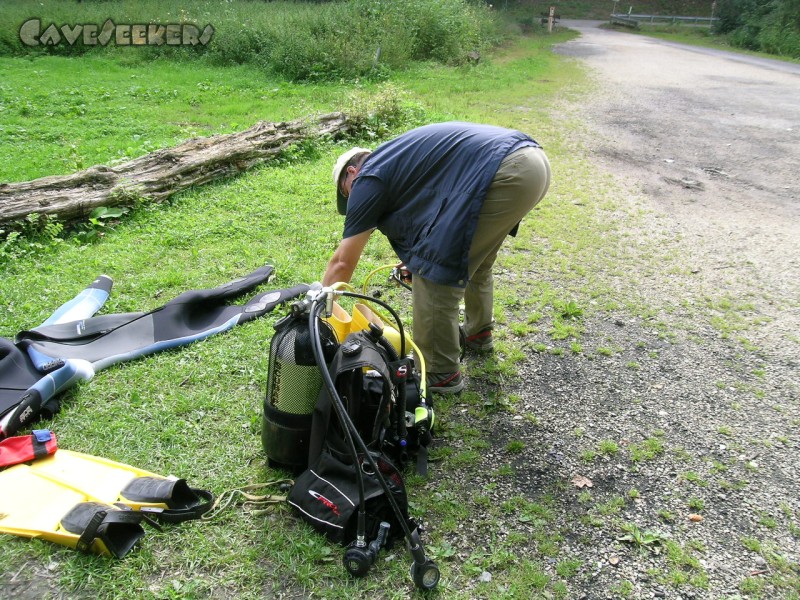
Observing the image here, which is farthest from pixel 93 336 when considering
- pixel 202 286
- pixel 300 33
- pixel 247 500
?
pixel 300 33

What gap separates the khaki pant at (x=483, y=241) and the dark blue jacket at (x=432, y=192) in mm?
85

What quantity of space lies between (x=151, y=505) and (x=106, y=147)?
6.51 metres

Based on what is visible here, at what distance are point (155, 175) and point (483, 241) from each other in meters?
4.17

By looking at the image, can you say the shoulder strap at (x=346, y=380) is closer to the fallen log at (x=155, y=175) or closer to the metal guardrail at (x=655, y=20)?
the fallen log at (x=155, y=175)

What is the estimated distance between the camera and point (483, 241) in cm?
307

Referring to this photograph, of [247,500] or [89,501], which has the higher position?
[89,501]

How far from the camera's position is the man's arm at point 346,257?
2850 mm

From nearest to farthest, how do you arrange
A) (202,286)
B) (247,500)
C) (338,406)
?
1. (338,406)
2. (247,500)
3. (202,286)

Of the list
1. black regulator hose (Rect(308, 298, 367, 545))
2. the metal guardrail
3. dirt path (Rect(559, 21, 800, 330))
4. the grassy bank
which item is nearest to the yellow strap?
the grassy bank

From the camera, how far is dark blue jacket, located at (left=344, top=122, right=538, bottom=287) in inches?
113

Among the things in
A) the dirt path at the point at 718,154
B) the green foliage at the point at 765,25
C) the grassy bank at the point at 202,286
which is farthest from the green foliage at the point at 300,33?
the green foliage at the point at 765,25

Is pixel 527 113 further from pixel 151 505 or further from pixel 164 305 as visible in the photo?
pixel 151 505

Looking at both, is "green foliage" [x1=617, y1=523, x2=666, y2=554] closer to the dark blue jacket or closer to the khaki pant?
the khaki pant

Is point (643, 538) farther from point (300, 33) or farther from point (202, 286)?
point (300, 33)
